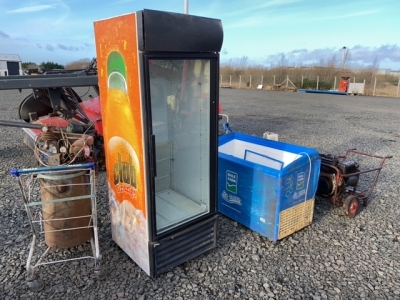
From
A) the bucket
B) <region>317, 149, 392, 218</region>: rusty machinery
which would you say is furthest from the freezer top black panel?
<region>317, 149, 392, 218</region>: rusty machinery

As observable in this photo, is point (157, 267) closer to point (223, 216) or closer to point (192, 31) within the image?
point (223, 216)

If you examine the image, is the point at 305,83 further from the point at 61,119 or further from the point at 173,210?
the point at 173,210

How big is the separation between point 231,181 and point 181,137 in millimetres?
855

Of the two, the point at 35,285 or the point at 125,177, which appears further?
the point at 125,177

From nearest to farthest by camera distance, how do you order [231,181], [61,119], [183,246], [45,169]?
[45,169]
[183,246]
[231,181]
[61,119]

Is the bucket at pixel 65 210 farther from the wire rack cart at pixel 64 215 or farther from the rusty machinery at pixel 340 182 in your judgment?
the rusty machinery at pixel 340 182

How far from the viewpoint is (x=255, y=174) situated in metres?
3.50

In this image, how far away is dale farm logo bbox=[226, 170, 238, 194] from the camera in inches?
148

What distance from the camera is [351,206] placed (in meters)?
4.05

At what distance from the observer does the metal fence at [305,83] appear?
78.9 ft

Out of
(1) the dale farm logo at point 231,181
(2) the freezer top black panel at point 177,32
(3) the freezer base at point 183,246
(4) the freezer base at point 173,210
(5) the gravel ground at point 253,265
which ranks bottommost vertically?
(5) the gravel ground at point 253,265

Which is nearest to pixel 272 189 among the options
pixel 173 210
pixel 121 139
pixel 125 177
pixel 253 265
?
pixel 253 265

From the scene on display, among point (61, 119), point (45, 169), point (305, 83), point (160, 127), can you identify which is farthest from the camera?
point (305, 83)

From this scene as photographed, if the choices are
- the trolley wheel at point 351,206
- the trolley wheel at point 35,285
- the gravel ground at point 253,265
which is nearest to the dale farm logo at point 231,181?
the gravel ground at point 253,265
